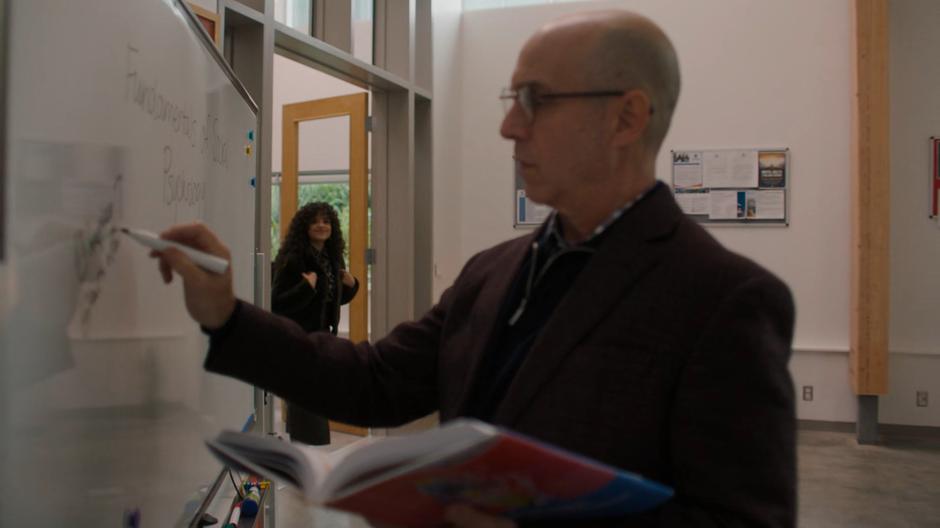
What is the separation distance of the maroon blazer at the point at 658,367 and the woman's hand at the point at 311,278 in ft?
9.78

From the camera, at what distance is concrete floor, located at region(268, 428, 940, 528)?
374 cm

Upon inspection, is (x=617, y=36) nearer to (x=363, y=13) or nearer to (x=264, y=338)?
(x=264, y=338)

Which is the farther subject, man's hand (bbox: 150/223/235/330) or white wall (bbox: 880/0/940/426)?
white wall (bbox: 880/0/940/426)

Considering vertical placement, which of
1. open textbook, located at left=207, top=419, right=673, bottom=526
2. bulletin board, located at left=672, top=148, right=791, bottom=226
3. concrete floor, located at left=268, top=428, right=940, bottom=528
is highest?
bulletin board, located at left=672, top=148, right=791, bottom=226

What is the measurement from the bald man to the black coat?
2.88m

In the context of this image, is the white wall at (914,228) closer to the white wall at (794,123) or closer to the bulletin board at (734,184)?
the white wall at (794,123)

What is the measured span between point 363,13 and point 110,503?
4443 millimetres

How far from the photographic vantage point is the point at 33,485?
78cm

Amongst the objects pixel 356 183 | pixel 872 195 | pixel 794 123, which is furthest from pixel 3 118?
pixel 794 123

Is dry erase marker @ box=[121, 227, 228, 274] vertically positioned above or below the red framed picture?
below

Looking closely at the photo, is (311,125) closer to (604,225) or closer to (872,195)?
(872,195)

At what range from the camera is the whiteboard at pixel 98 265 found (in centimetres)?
75

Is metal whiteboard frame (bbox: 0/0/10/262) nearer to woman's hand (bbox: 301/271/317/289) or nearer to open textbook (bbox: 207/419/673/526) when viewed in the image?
open textbook (bbox: 207/419/673/526)

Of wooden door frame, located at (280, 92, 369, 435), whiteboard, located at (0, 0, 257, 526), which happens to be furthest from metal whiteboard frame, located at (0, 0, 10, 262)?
wooden door frame, located at (280, 92, 369, 435)
